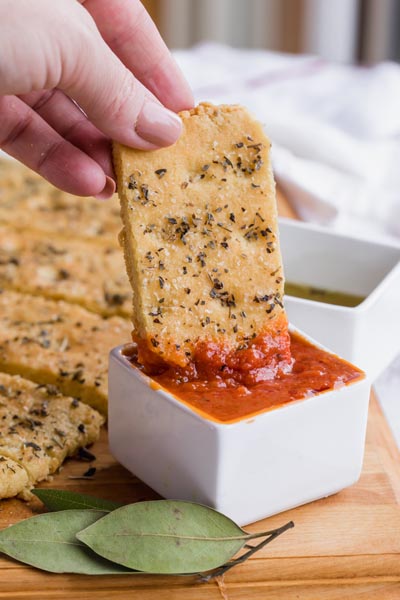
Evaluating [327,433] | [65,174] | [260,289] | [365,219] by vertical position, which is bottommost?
[365,219]

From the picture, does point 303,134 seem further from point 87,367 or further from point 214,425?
point 214,425

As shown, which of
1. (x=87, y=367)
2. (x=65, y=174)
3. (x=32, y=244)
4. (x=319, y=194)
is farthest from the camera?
(x=319, y=194)

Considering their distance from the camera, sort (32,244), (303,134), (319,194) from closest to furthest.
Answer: (32,244)
(319,194)
(303,134)

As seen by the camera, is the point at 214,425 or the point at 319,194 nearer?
the point at 214,425

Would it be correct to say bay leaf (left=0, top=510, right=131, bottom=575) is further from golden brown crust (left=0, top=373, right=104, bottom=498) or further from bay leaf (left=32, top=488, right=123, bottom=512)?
golden brown crust (left=0, top=373, right=104, bottom=498)

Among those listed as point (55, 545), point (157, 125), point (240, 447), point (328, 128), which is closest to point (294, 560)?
point (240, 447)

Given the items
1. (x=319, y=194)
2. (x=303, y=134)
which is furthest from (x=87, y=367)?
(x=303, y=134)

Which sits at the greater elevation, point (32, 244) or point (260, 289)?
point (260, 289)
